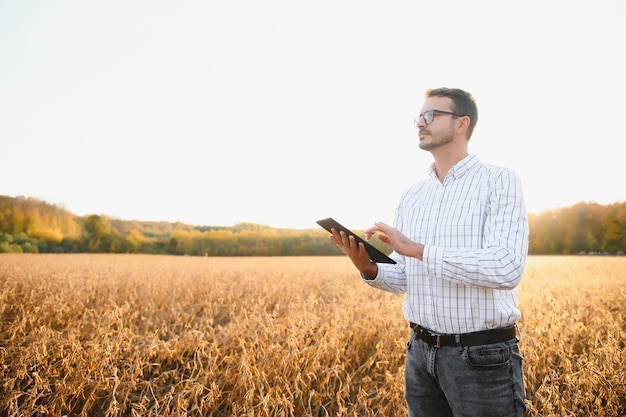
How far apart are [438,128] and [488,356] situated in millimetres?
1213

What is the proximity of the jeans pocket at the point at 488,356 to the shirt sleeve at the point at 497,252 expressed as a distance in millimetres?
359

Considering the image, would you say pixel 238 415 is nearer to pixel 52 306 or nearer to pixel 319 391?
pixel 319 391

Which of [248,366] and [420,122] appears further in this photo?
[248,366]

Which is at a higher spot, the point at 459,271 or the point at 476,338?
the point at 459,271

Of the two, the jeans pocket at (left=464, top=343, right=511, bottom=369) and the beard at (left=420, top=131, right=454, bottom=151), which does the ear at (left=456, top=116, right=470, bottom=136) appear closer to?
the beard at (left=420, top=131, right=454, bottom=151)

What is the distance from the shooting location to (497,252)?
159cm

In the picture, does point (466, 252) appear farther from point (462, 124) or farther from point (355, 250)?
point (462, 124)

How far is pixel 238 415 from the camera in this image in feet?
10.7

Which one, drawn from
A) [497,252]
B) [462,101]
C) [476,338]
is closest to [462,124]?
[462,101]

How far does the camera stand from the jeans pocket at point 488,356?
173 centimetres

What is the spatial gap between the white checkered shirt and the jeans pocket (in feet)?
0.32

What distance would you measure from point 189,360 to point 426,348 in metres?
3.15

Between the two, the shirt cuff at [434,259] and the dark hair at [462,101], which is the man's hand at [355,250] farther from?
the dark hair at [462,101]

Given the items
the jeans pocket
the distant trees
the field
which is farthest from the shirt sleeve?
the distant trees
